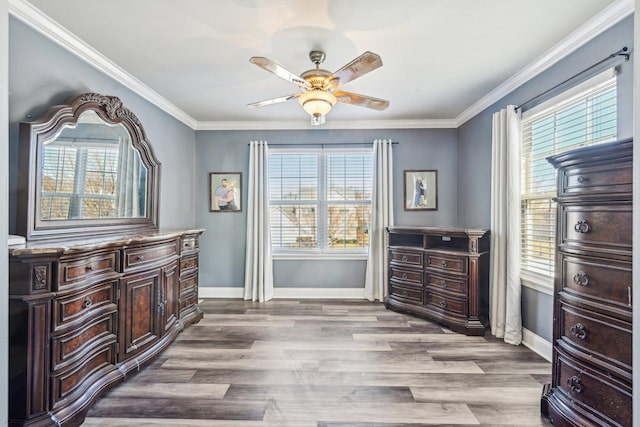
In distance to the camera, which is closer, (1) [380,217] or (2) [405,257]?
(2) [405,257]

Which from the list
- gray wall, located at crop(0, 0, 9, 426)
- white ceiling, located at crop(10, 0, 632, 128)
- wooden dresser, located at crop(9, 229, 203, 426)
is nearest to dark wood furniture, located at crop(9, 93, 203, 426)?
wooden dresser, located at crop(9, 229, 203, 426)

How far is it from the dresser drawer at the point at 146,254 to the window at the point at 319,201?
1.86 meters

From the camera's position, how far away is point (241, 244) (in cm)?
459

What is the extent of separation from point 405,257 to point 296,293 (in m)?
1.65

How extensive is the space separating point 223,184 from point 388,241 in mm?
2439

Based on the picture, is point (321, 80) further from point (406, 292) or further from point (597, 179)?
point (406, 292)

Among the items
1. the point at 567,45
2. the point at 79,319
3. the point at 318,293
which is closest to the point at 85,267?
the point at 79,319

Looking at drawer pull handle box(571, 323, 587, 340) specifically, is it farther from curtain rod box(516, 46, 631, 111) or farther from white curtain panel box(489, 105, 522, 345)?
curtain rod box(516, 46, 631, 111)

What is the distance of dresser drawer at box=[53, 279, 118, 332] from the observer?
1785 mm

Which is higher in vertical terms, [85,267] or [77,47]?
[77,47]

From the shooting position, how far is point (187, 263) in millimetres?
3363

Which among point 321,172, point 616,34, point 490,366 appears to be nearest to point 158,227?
point 321,172

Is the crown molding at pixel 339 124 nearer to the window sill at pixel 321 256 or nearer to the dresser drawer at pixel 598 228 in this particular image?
the window sill at pixel 321 256

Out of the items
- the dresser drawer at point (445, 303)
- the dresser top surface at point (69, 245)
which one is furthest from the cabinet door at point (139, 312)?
the dresser drawer at point (445, 303)
